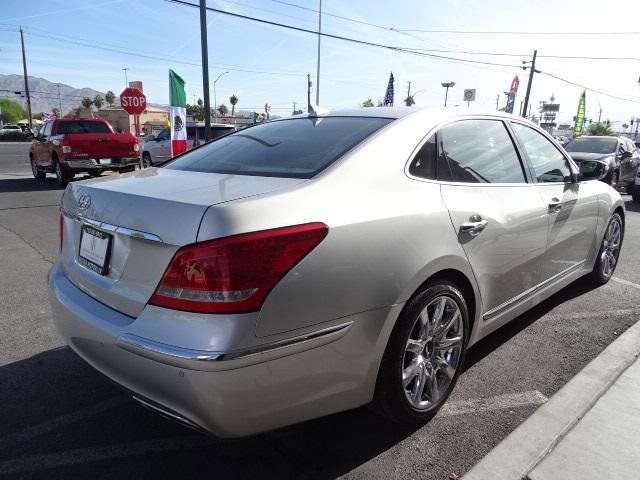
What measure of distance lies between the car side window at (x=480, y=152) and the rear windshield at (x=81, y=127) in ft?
41.1

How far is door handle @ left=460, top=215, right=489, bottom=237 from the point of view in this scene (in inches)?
99.3

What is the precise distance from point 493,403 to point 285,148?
1.86 meters

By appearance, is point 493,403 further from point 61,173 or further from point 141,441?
point 61,173

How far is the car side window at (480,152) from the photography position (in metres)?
2.75

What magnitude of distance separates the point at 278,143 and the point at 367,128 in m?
0.54

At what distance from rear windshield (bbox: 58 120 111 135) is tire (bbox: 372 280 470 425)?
13.0 meters

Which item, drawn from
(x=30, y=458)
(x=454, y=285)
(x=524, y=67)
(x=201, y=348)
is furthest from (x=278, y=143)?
(x=524, y=67)

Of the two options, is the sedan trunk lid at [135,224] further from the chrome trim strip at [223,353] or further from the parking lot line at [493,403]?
the parking lot line at [493,403]

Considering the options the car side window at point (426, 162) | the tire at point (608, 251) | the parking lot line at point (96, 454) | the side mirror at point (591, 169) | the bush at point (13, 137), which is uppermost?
the car side window at point (426, 162)

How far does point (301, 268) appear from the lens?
5.96 ft

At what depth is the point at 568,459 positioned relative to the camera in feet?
7.43

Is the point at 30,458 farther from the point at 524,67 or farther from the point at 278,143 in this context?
the point at 524,67

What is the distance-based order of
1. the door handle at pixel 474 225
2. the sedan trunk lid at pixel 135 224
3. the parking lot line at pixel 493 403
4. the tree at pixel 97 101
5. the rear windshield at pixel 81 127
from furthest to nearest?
the tree at pixel 97 101, the rear windshield at pixel 81 127, the parking lot line at pixel 493 403, the door handle at pixel 474 225, the sedan trunk lid at pixel 135 224

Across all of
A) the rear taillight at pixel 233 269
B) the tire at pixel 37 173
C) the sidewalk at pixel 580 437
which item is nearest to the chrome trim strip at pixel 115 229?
the rear taillight at pixel 233 269
